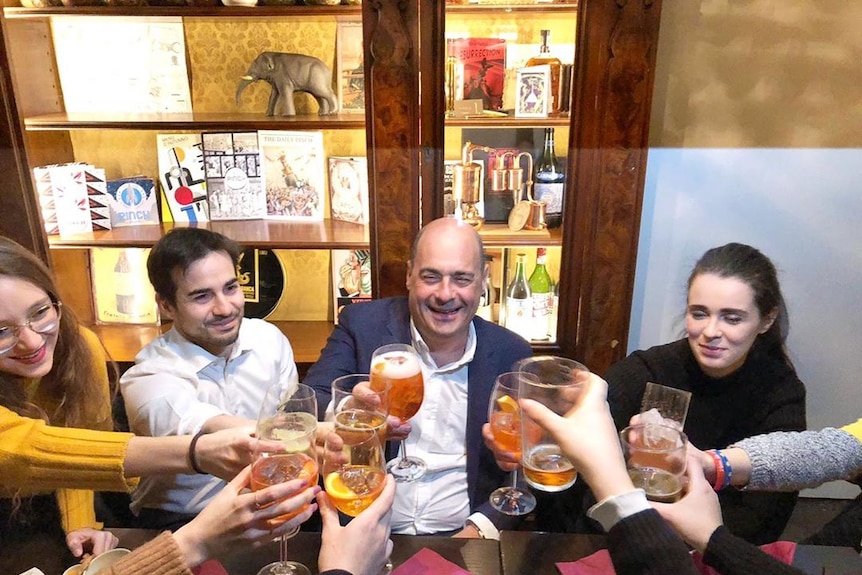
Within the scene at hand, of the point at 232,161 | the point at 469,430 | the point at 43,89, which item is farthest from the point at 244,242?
the point at 469,430

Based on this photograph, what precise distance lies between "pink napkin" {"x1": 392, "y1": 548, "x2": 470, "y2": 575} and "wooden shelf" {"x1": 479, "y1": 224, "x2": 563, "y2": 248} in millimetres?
1364

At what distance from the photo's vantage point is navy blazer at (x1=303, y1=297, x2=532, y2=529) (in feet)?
5.60

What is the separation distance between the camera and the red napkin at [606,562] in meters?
1.06

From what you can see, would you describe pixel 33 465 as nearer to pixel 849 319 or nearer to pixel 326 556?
pixel 326 556

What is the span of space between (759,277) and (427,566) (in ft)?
3.64

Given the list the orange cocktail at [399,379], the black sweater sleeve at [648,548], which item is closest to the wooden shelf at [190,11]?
the orange cocktail at [399,379]

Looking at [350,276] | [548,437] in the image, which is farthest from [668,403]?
[350,276]

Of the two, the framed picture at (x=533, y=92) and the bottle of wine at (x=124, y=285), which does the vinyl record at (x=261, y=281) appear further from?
the framed picture at (x=533, y=92)

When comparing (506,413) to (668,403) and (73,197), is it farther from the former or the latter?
(73,197)

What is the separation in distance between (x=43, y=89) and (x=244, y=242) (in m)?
0.98

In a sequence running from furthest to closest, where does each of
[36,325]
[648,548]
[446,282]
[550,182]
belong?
[550,182], [446,282], [36,325], [648,548]

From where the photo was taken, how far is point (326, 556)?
3.21 feet

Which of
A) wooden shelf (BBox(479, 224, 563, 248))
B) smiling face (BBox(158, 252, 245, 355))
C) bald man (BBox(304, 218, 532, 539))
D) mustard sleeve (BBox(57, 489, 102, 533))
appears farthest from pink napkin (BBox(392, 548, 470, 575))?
wooden shelf (BBox(479, 224, 563, 248))

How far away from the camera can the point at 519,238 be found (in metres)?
2.37
